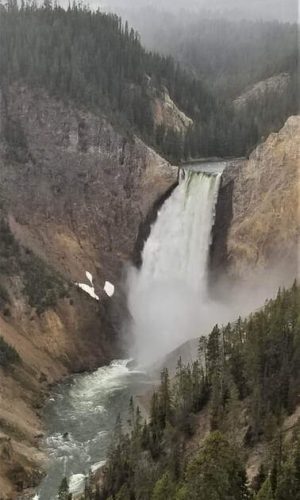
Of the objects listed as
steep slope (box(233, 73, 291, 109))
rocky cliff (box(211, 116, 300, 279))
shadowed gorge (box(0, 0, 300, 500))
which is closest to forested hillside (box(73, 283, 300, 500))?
shadowed gorge (box(0, 0, 300, 500))

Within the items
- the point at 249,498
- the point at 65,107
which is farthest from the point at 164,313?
the point at 249,498

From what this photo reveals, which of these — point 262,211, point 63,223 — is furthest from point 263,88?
point 262,211

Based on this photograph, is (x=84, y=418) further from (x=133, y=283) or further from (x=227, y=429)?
(x=133, y=283)

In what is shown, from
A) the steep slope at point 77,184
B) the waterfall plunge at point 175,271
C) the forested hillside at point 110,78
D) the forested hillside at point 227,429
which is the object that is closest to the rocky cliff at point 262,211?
the waterfall plunge at point 175,271

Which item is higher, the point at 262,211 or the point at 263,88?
the point at 263,88

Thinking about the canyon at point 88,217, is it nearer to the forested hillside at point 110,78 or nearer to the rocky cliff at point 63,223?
the rocky cliff at point 63,223

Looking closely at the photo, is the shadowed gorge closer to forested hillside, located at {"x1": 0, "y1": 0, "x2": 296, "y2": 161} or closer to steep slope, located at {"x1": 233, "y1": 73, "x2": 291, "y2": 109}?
forested hillside, located at {"x1": 0, "y1": 0, "x2": 296, "y2": 161}
